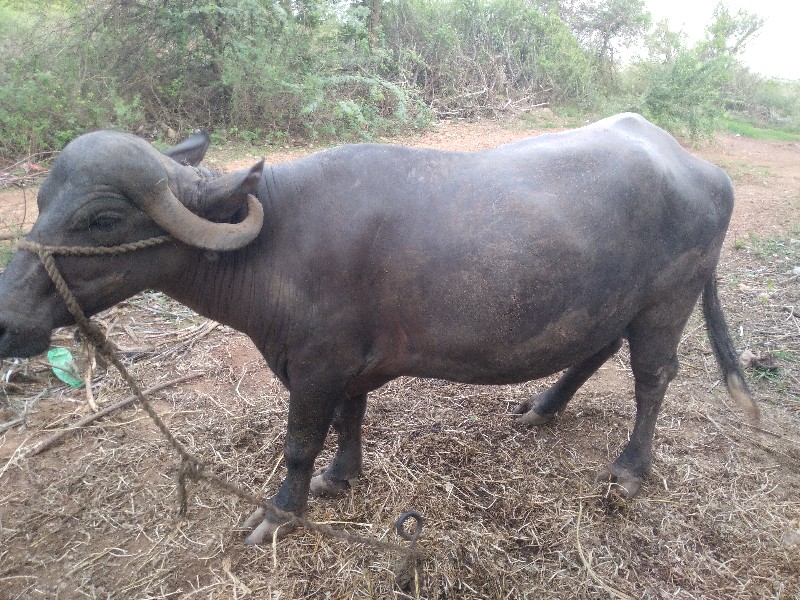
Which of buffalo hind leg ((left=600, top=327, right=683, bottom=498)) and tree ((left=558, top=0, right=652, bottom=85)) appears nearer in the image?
buffalo hind leg ((left=600, top=327, right=683, bottom=498))

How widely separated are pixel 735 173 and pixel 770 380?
6.92m

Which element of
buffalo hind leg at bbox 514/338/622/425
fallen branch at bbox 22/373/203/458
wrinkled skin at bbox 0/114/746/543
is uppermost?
wrinkled skin at bbox 0/114/746/543

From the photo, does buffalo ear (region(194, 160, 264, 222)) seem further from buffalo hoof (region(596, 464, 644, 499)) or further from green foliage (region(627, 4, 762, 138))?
green foliage (region(627, 4, 762, 138))

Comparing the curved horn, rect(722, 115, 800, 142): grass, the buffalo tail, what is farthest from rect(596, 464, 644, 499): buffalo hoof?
rect(722, 115, 800, 142): grass

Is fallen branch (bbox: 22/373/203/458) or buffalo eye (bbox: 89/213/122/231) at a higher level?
buffalo eye (bbox: 89/213/122/231)

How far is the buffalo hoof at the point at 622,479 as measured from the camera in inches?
132

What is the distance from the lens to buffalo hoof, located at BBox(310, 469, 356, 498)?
331 cm

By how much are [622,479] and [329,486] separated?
5.63 ft

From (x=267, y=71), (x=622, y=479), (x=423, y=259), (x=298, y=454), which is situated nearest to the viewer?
(x=423, y=259)

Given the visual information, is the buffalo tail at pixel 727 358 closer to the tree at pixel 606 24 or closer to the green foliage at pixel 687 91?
the green foliage at pixel 687 91

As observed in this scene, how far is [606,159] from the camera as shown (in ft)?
8.93

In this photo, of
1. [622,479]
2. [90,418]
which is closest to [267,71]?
[90,418]

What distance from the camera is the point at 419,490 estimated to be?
3307 millimetres

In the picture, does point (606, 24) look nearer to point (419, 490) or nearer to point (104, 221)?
point (419, 490)
